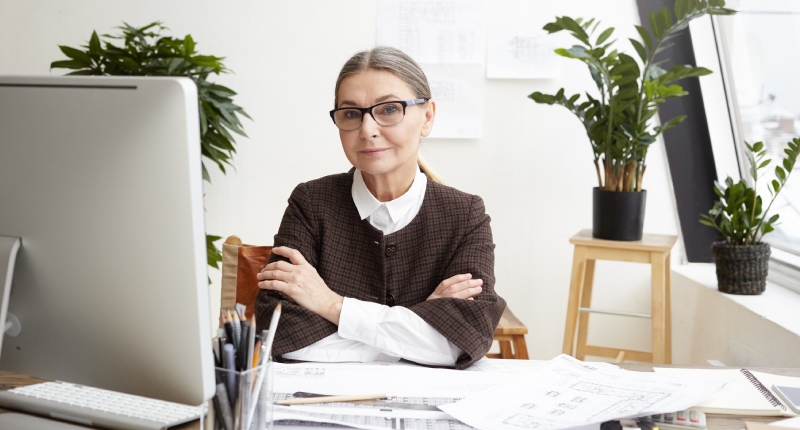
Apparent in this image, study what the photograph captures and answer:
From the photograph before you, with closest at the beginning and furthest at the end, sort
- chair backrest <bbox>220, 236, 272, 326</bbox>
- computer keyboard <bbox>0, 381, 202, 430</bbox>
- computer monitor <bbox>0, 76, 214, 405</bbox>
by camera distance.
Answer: computer monitor <bbox>0, 76, 214, 405</bbox> → computer keyboard <bbox>0, 381, 202, 430</bbox> → chair backrest <bbox>220, 236, 272, 326</bbox>

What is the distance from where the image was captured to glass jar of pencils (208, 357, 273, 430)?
954 millimetres

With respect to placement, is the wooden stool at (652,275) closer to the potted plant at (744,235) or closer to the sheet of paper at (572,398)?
the potted plant at (744,235)

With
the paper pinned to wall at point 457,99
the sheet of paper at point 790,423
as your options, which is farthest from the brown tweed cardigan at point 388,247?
the paper pinned to wall at point 457,99

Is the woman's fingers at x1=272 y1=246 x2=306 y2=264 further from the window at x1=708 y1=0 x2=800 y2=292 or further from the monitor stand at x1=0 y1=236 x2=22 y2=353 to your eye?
the window at x1=708 y1=0 x2=800 y2=292

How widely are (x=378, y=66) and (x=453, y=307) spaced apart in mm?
557

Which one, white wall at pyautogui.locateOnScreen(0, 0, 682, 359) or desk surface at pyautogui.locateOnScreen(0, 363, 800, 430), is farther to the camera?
white wall at pyautogui.locateOnScreen(0, 0, 682, 359)

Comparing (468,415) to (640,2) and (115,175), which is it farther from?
(640,2)

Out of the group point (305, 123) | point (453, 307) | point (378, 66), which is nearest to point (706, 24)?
point (305, 123)

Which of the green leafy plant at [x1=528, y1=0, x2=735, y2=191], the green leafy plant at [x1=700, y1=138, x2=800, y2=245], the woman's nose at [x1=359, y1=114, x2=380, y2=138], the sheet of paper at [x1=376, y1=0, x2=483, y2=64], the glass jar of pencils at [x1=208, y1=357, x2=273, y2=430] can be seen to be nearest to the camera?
the glass jar of pencils at [x1=208, y1=357, x2=273, y2=430]

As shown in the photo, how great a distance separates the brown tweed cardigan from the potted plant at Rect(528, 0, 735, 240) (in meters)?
1.26

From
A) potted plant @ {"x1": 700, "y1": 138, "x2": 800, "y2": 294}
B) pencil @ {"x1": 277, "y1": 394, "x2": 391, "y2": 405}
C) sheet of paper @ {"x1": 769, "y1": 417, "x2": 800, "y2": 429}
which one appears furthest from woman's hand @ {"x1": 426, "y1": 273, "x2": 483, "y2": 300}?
potted plant @ {"x1": 700, "y1": 138, "x2": 800, "y2": 294}

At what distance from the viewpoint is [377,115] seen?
5.79 ft

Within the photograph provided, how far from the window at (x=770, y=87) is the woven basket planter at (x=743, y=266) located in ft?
0.73

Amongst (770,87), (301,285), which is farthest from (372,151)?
(770,87)
